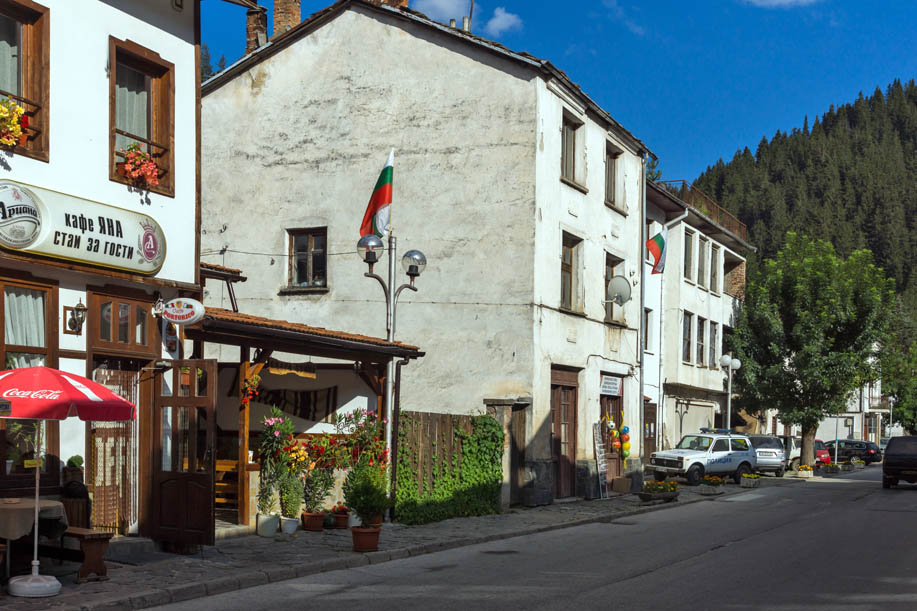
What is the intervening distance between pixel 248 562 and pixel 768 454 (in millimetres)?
29605

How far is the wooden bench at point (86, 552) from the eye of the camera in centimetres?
1052

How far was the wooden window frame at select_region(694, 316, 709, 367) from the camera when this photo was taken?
40500mm

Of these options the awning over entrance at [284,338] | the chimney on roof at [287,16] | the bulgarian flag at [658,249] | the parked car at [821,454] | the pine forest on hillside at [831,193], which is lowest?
the parked car at [821,454]

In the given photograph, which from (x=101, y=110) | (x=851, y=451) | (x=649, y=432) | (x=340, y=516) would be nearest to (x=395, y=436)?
(x=340, y=516)

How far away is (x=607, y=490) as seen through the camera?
1051 inches

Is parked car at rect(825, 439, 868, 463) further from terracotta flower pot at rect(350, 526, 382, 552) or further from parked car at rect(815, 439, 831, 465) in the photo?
terracotta flower pot at rect(350, 526, 382, 552)

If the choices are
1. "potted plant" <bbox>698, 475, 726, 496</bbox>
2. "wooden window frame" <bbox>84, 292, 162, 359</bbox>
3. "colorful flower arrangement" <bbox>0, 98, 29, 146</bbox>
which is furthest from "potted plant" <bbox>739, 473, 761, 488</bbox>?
"colorful flower arrangement" <bbox>0, 98, 29, 146</bbox>

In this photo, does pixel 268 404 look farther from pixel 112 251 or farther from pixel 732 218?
pixel 732 218

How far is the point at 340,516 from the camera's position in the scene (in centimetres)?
1645

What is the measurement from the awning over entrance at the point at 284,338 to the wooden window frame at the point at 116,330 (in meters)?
0.52

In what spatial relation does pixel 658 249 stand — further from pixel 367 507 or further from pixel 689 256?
pixel 367 507

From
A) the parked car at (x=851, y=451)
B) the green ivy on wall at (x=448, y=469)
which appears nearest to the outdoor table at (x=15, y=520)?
the green ivy on wall at (x=448, y=469)

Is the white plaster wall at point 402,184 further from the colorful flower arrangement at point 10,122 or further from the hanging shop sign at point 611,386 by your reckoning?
the colorful flower arrangement at point 10,122

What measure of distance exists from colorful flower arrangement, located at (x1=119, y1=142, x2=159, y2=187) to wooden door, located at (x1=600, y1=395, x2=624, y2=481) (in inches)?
648
